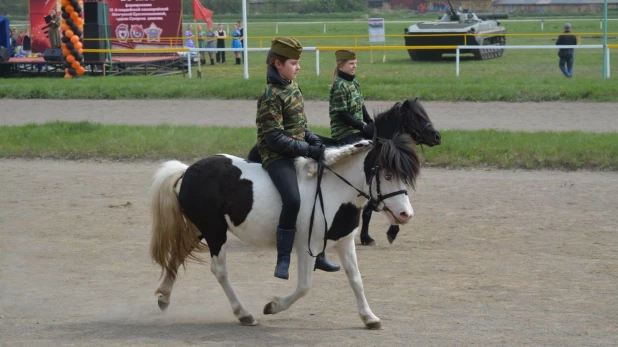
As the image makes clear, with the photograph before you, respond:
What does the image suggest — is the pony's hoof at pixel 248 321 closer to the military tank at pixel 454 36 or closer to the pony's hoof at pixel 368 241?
the pony's hoof at pixel 368 241

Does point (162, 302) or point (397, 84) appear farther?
point (397, 84)

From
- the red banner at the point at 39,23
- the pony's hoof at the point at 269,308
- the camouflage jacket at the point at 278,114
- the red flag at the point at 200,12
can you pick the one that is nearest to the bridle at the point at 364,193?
the camouflage jacket at the point at 278,114

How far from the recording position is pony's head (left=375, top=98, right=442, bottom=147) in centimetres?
871

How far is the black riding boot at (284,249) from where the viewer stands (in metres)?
6.32

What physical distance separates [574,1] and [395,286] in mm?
74744

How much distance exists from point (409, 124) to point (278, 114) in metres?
2.56

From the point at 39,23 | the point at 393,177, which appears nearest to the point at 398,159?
the point at 393,177

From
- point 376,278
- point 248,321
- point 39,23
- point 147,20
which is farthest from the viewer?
point 147,20

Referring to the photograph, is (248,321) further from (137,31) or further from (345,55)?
(137,31)

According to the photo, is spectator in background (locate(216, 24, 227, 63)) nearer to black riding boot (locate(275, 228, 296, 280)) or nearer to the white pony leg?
the white pony leg

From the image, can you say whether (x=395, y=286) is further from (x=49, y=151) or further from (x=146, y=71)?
(x=146, y=71)

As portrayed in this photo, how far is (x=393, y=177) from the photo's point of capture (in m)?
6.12

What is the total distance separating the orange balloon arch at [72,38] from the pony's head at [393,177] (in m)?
23.9

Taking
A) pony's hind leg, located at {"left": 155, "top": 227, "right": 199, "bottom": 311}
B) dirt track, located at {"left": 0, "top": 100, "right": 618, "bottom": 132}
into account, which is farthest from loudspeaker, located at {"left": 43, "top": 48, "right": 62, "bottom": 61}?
pony's hind leg, located at {"left": 155, "top": 227, "right": 199, "bottom": 311}
